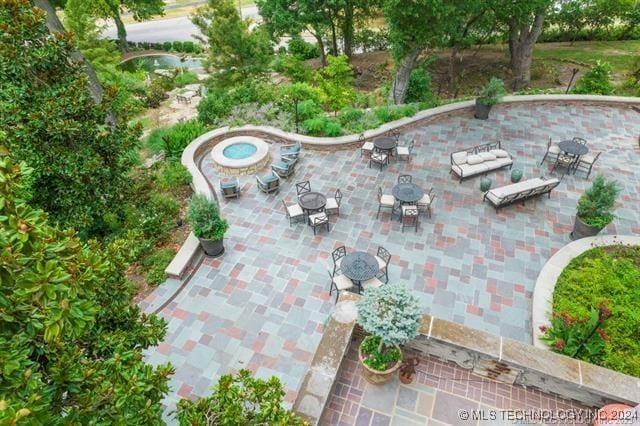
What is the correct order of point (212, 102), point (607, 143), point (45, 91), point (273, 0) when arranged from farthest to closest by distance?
point (273, 0) → point (212, 102) → point (607, 143) → point (45, 91)

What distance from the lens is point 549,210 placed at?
35.4 feet

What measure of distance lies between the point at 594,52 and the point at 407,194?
2493 centimetres

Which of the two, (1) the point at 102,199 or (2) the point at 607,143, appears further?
(2) the point at 607,143

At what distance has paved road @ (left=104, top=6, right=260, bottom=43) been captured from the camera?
40562 millimetres

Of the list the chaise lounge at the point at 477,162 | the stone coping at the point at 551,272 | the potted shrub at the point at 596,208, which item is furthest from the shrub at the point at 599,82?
the stone coping at the point at 551,272

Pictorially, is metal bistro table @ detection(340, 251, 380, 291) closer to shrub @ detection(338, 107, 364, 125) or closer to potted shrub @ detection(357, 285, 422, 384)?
potted shrub @ detection(357, 285, 422, 384)

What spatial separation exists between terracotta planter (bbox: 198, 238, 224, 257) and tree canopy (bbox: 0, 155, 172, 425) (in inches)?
225

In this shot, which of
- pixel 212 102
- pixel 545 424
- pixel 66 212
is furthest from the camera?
pixel 212 102

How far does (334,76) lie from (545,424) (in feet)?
60.2

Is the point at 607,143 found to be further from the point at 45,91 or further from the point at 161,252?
the point at 45,91

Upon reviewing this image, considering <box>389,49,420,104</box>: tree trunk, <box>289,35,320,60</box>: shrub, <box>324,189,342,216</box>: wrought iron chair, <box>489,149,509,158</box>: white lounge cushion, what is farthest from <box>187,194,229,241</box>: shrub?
<box>289,35,320,60</box>: shrub

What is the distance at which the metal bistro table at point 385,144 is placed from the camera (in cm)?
1252

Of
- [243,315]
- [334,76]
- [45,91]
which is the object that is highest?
[45,91]

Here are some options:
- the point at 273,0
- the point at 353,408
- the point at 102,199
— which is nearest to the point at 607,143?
the point at 353,408
